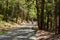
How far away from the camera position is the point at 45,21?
128 ft

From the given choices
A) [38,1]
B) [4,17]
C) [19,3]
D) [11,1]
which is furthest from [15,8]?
[38,1]

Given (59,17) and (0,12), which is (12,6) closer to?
(0,12)

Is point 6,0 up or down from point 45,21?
up

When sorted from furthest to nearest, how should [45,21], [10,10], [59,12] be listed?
1. [10,10]
2. [45,21]
3. [59,12]

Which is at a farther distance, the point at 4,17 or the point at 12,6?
the point at 12,6

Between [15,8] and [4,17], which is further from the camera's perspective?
[15,8]

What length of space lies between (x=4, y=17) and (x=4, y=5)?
4951 mm

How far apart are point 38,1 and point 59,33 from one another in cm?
2060

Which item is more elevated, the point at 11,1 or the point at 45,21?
the point at 11,1

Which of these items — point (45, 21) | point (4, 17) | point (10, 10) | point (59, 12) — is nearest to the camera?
point (59, 12)

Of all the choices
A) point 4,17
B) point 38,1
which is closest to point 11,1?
point 4,17

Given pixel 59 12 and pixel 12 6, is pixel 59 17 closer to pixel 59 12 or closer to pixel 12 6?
pixel 59 12

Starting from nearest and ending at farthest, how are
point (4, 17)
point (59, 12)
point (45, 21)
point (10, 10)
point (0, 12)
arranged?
1. point (59, 12)
2. point (45, 21)
3. point (4, 17)
4. point (0, 12)
5. point (10, 10)

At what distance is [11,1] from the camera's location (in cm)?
5800
